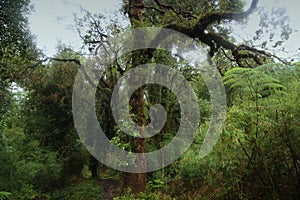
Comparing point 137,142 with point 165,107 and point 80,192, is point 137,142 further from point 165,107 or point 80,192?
point 80,192

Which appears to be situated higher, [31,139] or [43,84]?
[43,84]

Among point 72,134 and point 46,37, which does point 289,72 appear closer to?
point 46,37

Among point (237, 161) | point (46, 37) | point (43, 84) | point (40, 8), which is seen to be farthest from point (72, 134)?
point (237, 161)

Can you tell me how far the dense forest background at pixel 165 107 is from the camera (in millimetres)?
3025

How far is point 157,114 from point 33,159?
5.02 metres

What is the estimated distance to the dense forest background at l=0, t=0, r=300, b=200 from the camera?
3025mm

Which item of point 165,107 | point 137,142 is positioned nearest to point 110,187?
point 165,107

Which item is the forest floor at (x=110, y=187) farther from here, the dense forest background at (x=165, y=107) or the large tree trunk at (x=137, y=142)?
the large tree trunk at (x=137, y=142)

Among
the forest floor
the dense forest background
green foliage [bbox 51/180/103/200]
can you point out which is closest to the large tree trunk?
the dense forest background

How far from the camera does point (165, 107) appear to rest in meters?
9.88

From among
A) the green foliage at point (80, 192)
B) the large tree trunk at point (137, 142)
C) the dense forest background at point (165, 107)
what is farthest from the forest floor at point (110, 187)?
the large tree trunk at point (137, 142)

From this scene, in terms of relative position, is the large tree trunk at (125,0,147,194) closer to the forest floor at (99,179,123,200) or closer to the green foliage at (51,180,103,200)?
the forest floor at (99,179,123,200)

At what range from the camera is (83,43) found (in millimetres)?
9383

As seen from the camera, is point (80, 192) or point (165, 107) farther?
point (80, 192)
